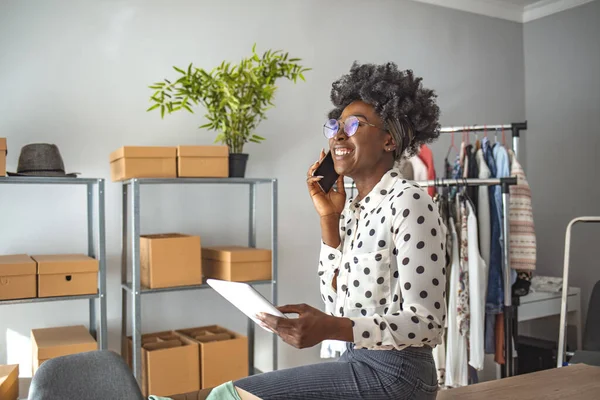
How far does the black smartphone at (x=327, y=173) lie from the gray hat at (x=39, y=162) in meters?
1.31

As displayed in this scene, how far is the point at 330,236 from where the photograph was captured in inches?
70.8

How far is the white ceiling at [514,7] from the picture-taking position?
4.38 m

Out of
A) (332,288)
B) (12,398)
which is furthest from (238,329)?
(332,288)

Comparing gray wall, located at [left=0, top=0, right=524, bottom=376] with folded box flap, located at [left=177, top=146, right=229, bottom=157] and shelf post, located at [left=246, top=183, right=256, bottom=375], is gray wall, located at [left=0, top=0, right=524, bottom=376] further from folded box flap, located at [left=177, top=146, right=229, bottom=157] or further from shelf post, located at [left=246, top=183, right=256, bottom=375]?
folded box flap, located at [left=177, top=146, right=229, bottom=157]

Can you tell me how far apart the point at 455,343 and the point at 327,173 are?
164cm

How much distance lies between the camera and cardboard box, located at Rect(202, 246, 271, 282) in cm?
294

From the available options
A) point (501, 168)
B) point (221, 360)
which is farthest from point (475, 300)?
point (221, 360)

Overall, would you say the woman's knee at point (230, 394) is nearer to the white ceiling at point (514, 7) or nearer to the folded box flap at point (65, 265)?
the folded box flap at point (65, 265)

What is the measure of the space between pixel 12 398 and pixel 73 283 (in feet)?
1.68

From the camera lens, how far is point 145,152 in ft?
9.10

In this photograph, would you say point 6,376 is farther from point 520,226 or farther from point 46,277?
point 520,226

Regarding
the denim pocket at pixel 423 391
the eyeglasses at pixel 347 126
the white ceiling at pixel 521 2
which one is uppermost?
the white ceiling at pixel 521 2

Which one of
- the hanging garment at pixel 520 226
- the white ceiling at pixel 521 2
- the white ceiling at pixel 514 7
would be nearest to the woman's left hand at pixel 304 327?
the hanging garment at pixel 520 226

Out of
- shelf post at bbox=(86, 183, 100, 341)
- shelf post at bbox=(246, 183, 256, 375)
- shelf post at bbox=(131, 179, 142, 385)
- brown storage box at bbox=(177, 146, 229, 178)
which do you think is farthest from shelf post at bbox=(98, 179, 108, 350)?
shelf post at bbox=(246, 183, 256, 375)
